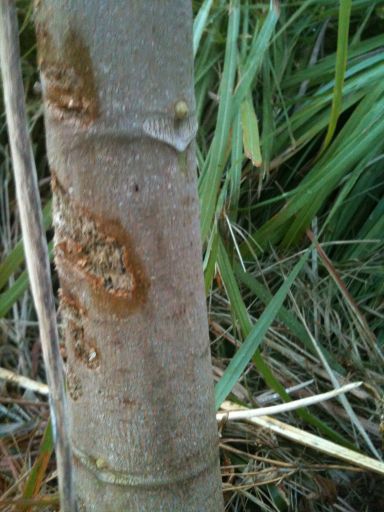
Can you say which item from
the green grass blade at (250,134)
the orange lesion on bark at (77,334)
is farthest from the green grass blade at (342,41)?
the orange lesion on bark at (77,334)

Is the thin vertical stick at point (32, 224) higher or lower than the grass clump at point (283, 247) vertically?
higher

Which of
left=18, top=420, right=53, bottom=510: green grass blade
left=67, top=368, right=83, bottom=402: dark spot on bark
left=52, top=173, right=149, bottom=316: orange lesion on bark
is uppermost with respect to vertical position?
left=52, top=173, right=149, bottom=316: orange lesion on bark

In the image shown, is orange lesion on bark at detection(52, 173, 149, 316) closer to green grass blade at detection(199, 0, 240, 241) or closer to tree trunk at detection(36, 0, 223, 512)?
tree trunk at detection(36, 0, 223, 512)

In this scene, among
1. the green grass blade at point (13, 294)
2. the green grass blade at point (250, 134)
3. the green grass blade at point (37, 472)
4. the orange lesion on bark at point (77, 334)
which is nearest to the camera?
the orange lesion on bark at point (77, 334)

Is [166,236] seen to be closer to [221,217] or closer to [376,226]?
[221,217]

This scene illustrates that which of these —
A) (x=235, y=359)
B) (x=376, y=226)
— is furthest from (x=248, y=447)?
(x=376, y=226)

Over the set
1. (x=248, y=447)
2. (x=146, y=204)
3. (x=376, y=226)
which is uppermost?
(x=146, y=204)

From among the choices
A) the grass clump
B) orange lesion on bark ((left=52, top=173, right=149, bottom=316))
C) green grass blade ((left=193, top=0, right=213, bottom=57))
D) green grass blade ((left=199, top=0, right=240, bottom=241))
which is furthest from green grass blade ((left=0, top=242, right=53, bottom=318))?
orange lesion on bark ((left=52, top=173, right=149, bottom=316))

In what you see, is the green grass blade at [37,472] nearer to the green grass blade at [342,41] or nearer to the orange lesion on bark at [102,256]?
the orange lesion on bark at [102,256]
